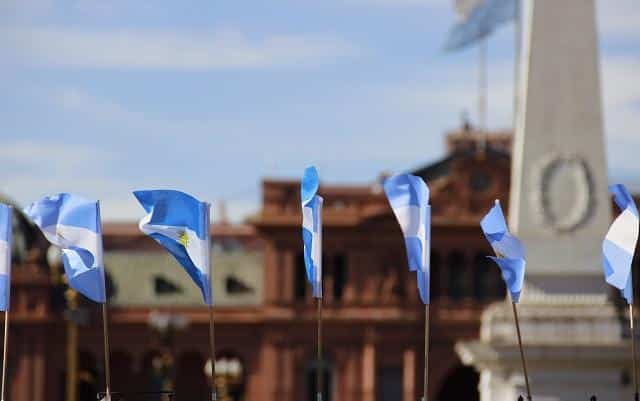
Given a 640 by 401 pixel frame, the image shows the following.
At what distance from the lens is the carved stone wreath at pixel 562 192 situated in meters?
77.4

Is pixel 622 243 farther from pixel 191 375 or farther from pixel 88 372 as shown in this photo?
pixel 191 375

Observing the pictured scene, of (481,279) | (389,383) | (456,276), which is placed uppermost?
(456,276)

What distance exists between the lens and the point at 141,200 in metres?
56.0

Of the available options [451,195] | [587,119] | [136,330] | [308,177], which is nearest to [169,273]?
[136,330]

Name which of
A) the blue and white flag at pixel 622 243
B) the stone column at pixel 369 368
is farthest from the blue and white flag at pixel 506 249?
the stone column at pixel 369 368

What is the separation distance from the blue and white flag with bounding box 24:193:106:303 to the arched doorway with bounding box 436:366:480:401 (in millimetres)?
65768

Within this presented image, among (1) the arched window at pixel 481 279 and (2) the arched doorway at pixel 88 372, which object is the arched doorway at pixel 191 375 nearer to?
(2) the arched doorway at pixel 88 372

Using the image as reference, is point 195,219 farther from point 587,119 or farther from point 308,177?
point 587,119

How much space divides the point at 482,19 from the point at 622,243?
31.6m

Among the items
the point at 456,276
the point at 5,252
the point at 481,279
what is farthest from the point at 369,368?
the point at 5,252

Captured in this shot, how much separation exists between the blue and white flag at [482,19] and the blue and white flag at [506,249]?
1196 inches

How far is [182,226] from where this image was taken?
56250mm

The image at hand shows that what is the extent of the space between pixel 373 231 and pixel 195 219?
210 ft

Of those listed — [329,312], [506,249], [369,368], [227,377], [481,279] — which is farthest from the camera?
[481,279]
